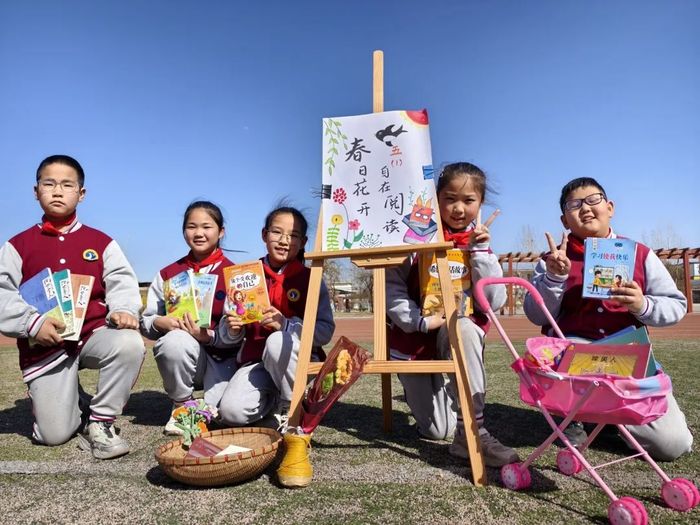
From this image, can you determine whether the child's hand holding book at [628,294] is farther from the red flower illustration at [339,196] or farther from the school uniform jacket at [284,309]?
the school uniform jacket at [284,309]

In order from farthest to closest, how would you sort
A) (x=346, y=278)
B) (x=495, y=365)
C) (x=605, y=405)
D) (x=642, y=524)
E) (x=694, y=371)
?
1. (x=346, y=278)
2. (x=495, y=365)
3. (x=694, y=371)
4. (x=605, y=405)
5. (x=642, y=524)

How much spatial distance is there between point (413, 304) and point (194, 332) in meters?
1.43

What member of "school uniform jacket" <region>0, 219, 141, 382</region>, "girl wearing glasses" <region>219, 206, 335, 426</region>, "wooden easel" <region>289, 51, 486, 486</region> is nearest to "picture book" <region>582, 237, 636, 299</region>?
"wooden easel" <region>289, 51, 486, 486</region>

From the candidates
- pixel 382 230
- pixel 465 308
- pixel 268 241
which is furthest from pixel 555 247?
pixel 268 241

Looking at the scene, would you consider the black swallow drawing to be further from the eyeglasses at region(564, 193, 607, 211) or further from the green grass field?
the green grass field

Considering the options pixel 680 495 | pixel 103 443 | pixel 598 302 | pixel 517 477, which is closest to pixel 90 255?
pixel 103 443

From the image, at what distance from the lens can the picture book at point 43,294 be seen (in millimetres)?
3029

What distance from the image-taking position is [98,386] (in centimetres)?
305

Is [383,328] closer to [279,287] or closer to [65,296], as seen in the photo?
[279,287]

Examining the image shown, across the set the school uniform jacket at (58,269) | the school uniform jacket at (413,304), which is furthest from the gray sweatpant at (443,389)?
the school uniform jacket at (58,269)

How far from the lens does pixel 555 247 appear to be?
8.84ft

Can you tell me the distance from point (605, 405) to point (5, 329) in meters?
3.09

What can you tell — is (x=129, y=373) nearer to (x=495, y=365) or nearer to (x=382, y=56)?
(x=382, y=56)

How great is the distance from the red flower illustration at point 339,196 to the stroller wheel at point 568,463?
5.42 ft
